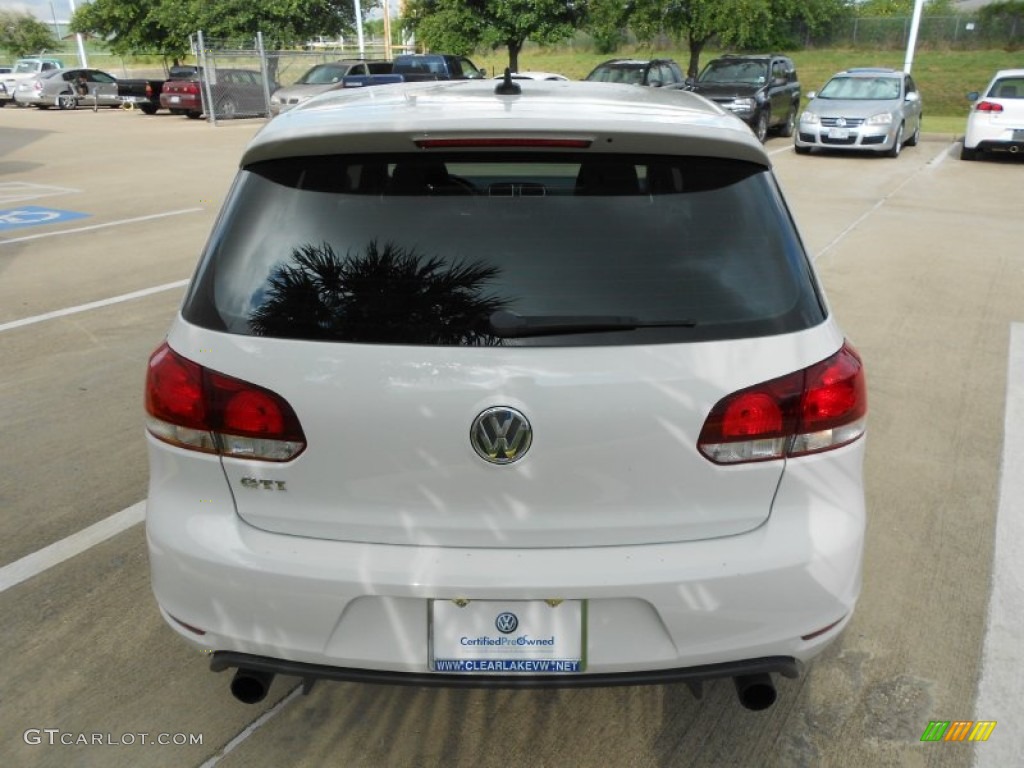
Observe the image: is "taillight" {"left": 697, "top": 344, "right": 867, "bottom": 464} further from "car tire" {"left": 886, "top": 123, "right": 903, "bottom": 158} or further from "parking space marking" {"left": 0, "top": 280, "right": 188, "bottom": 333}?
"car tire" {"left": 886, "top": 123, "right": 903, "bottom": 158}

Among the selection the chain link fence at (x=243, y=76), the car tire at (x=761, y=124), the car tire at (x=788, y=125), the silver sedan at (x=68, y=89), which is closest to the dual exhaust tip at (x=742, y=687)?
the car tire at (x=761, y=124)

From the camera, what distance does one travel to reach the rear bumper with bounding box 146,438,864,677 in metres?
1.91

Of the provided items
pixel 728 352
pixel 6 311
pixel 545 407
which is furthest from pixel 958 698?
pixel 6 311

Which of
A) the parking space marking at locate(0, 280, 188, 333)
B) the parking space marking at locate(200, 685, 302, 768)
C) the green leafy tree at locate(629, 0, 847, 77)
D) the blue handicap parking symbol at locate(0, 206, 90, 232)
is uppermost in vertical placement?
the green leafy tree at locate(629, 0, 847, 77)

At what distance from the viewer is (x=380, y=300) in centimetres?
195

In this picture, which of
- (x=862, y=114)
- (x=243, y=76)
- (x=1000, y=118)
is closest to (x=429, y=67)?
(x=243, y=76)

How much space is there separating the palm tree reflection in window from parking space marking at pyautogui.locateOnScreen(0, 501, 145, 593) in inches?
78.1

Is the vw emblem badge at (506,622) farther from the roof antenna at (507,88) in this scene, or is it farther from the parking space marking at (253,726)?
the roof antenna at (507,88)

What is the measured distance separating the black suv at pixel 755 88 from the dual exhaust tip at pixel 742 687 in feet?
55.9

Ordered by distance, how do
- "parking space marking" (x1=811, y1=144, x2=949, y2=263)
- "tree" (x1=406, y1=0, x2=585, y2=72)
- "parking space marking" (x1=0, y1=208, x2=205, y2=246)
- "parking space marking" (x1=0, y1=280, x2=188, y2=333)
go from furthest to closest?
"tree" (x1=406, y1=0, x2=585, y2=72) < "parking space marking" (x1=0, y1=208, x2=205, y2=246) < "parking space marking" (x1=811, y1=144, x2=949, y2=263) < "parking space marking" (x1=0, y1=280, x2=188, y2=333)

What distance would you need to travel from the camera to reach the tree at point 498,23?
Result: 2872cm

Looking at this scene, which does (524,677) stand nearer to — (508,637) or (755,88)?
(508,637)

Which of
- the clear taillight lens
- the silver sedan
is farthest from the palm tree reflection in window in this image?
the silver sedan

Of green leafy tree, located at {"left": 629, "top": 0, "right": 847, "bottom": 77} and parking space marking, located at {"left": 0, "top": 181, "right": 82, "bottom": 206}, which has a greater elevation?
green leafy tree, located at {"left": 629, "top": 0, "right": 847, "bottom": 77}
